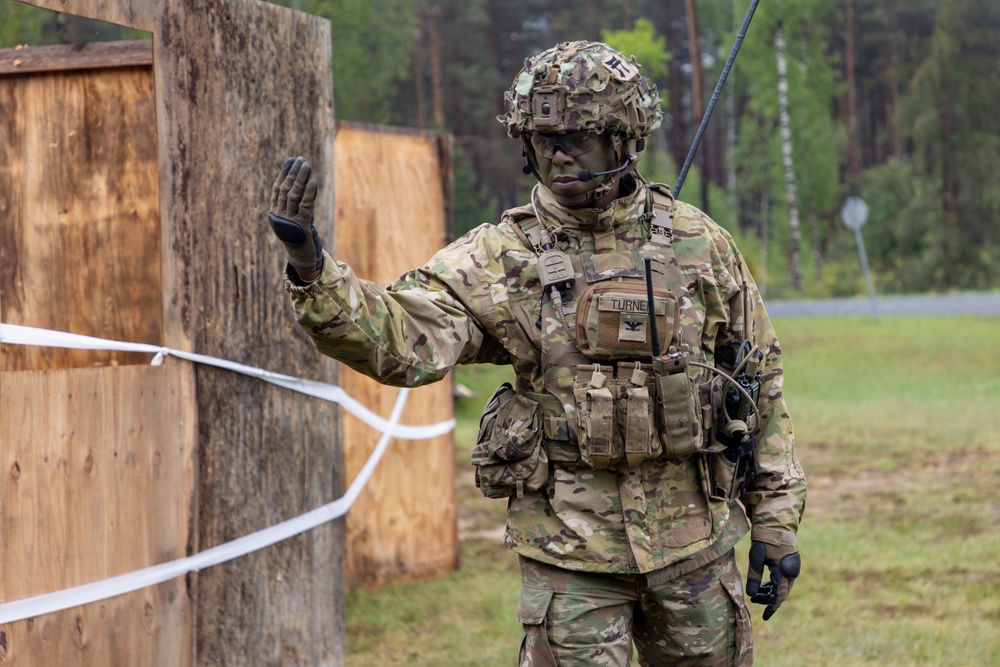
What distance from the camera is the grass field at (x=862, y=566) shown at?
565 centimetres

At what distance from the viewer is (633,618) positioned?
355cm

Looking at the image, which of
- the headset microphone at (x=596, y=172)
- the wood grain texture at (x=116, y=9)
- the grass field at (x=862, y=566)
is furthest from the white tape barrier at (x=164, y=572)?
the headset microphone at (x=596, y=172)

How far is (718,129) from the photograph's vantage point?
50.9m

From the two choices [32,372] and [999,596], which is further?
[999,596]

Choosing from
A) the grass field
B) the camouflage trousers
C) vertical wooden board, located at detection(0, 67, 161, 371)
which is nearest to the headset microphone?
the camouflage trousers

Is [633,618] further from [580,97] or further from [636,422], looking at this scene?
[580,97]

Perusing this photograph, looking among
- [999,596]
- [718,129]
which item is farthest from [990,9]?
[999,596]

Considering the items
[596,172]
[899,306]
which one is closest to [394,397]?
[596,172]

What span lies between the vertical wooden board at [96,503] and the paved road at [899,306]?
20.2 m

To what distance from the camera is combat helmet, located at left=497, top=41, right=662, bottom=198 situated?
323 centimetres

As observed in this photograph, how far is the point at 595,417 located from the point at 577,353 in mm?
195

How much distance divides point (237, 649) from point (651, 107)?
89.6 inches

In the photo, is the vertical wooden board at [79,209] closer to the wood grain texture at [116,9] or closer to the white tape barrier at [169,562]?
the white tape barrier at [169,562]

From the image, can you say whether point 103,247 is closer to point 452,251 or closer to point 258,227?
point 258,227
